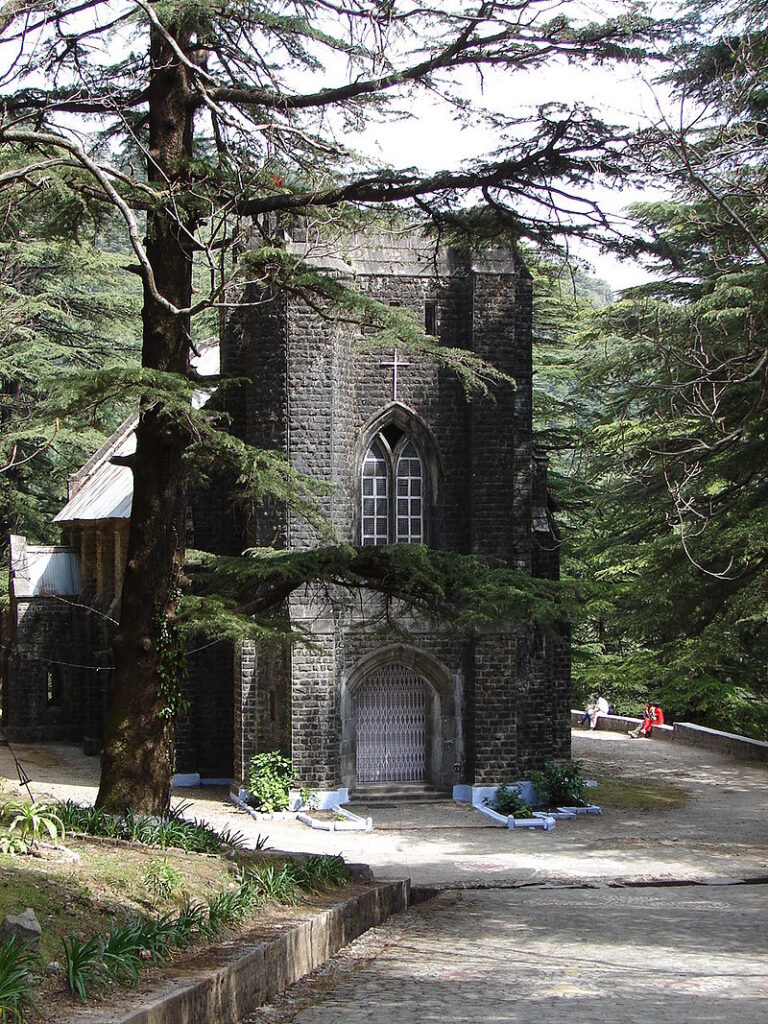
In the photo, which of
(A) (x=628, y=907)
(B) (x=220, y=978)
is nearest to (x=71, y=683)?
(A) (x=628, y=907)

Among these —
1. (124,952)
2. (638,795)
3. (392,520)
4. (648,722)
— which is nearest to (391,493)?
(392,520)

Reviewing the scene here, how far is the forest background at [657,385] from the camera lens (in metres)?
10.9

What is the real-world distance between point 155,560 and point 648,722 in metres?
23.3

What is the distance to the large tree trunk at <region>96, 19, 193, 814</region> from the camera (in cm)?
1097

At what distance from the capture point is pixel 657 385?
14.2 m

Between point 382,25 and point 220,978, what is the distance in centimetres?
761

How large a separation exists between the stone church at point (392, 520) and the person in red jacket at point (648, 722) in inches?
436

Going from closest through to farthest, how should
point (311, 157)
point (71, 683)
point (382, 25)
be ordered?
point (382, 25) → point (311, 157) → point (71, 683)

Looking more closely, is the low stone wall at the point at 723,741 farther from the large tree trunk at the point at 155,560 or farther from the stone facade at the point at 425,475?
the large tree trunk at the point at 155,560

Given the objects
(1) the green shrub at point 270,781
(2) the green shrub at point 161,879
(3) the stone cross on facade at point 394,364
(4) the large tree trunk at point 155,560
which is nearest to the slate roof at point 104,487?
(3) the stone cross on facade at point 394,364

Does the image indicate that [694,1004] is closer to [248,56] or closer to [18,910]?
[18,910]

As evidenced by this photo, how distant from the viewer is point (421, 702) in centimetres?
2127

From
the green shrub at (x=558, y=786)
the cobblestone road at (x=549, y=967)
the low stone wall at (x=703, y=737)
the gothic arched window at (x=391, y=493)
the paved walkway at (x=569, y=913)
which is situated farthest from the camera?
the low stone wall at (x=703, y=737)

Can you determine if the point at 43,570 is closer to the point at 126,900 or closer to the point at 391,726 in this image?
the point at 391,726
